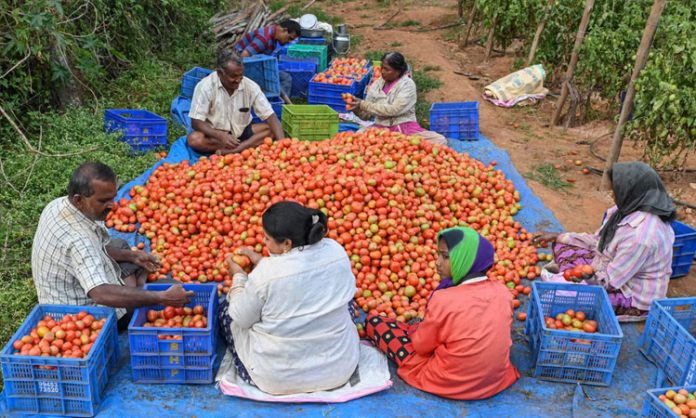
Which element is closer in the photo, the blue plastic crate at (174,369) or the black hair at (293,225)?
the black hair at (293,225)

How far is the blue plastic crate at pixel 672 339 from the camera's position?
373cm

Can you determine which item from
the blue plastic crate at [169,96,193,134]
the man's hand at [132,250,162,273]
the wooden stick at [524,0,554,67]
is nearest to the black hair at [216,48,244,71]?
the blue plastic crate at [169,96,193,134]

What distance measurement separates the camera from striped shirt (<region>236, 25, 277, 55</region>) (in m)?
9.75

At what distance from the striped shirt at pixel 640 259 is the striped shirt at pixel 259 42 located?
6964 millimetres

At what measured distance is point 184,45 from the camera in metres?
10.4

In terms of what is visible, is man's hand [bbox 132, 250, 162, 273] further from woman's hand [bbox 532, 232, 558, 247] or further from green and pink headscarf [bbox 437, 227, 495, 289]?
woman's hand [bbox 532, 232, 558, 247]

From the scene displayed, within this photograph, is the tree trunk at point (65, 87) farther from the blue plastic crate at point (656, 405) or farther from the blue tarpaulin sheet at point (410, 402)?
the blue plastic crate at point (656, 405)

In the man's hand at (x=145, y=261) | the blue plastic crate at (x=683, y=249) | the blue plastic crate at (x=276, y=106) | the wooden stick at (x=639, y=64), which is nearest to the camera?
the man's hand at (x=145, y=261)

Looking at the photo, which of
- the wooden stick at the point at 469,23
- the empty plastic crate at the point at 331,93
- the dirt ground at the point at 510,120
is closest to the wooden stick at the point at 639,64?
the dirt ground at the point at 510,120

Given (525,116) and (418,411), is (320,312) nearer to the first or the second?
(418,411)

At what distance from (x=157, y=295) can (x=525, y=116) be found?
7.77 meters

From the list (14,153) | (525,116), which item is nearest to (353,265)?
(14,153)

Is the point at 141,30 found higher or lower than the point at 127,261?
higher

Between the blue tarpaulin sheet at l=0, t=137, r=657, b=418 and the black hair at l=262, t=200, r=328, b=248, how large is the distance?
3.52 feet
